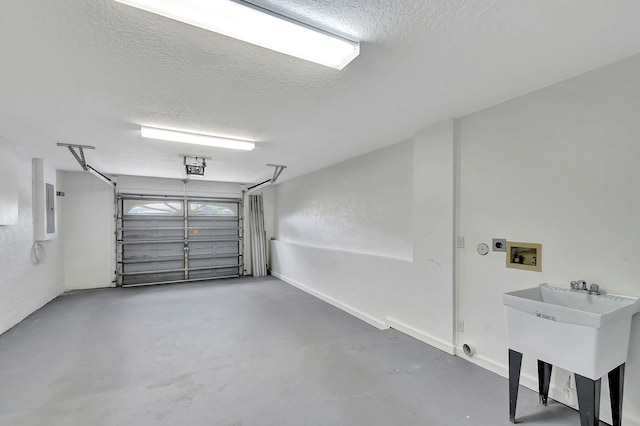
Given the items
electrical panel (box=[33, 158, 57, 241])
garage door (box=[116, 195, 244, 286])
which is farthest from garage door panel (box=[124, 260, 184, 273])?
electrical panel (box=[33, 158, 57, 241])

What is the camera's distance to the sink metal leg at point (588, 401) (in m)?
1.52

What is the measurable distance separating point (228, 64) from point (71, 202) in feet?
19.6

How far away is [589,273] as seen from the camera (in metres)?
1.92

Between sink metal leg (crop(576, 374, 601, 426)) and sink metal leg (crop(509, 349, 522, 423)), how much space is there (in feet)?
1.07

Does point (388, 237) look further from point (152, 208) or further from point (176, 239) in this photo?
point (152, 208)

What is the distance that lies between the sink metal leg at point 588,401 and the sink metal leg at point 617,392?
0.21 metres

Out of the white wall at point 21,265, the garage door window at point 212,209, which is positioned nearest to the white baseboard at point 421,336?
the white wall at point 21,265

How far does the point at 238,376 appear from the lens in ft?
8.08

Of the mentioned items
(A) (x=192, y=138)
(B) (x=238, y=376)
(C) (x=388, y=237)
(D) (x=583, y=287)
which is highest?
(A) (x=192, y=138)

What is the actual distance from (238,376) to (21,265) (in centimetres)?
378

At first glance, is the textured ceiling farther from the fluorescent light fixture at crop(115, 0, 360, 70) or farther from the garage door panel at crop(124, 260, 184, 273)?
the garage door panel at crop(124, 260, 184, 273)

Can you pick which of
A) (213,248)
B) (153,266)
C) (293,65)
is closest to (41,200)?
(153,266)

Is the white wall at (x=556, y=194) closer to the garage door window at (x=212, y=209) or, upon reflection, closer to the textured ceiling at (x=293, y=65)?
the textured ceiling at (x=293, y=65)

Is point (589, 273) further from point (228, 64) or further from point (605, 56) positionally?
point (228, 64)
